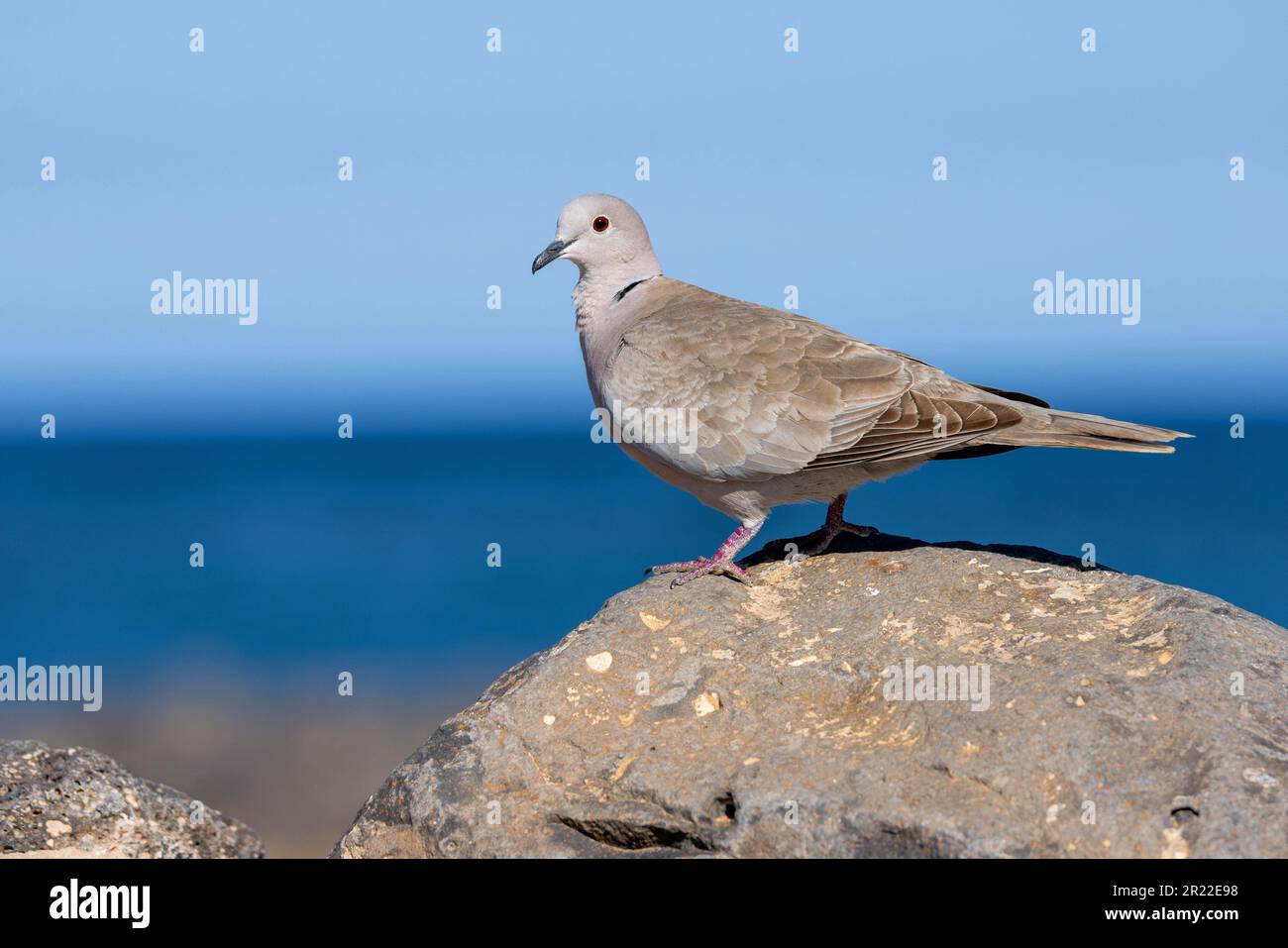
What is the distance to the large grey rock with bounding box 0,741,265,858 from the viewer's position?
5914 millimetres

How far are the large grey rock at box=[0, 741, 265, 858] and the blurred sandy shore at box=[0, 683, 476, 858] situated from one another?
28.9 feet

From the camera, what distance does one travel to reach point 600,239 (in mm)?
8375

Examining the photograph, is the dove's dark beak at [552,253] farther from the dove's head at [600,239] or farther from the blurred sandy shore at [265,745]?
the blurred sandy shore at [265,745]

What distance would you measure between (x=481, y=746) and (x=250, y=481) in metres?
57.5

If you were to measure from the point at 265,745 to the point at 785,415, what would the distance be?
50.7 feet

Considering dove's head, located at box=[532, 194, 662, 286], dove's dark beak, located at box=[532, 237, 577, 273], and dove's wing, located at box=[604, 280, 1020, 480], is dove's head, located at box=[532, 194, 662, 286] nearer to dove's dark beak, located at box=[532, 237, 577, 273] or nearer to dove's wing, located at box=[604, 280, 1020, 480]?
dove's dark beak, located at box=[532, 237, 577, 273]

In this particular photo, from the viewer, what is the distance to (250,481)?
60.8 meters

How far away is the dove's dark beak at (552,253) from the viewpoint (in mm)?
8422

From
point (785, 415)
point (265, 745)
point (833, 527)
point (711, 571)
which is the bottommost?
point (265, 745)

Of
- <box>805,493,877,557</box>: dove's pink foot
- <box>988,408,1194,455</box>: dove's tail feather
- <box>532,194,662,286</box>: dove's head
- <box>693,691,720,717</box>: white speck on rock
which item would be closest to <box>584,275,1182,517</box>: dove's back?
<box>988,408,1194,455</box>: dove's tail feather

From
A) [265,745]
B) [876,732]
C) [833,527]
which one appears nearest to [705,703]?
[876,732]

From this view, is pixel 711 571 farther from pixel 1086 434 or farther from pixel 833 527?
pixel 1086 434
